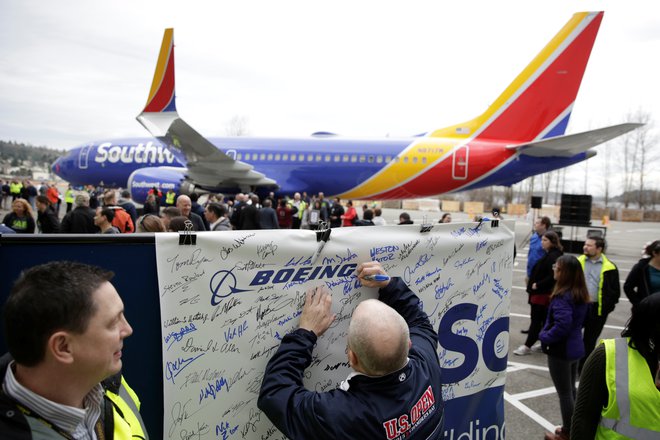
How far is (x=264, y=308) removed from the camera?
2.02m

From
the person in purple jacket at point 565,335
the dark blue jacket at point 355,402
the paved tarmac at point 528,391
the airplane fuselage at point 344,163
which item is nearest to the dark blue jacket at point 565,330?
the person in purple jacket at point 565,335

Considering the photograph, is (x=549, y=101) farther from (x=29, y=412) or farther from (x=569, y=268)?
(x=29, y=412)

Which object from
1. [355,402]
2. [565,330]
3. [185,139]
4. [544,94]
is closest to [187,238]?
[355,402]

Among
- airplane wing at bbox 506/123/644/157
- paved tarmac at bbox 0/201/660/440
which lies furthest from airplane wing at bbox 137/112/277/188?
paved tarmac at bbox 0/201/660/440

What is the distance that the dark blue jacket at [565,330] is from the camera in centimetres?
357

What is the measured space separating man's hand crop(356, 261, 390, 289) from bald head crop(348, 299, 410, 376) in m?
0.43

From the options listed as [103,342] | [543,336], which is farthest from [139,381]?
[543,336]

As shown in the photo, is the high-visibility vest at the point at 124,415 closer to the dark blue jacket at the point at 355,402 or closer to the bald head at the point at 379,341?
the dark blue jacket at the point at 355,402

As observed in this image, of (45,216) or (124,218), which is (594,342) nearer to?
(124,218)

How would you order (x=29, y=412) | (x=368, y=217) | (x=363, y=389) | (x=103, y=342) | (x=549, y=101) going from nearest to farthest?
(x=29, y=412)
(x=103, y=342)
(x=363, y=389)
(x=368, y=217)
(x=549, y=101)

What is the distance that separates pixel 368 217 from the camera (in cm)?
1016

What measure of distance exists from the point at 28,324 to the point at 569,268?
4.02 metres

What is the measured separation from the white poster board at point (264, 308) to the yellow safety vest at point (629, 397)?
0.84 meters

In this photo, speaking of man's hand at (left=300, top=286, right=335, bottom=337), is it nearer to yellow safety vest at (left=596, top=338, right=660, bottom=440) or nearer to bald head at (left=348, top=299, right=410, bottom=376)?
bald head at (left=348, top=299, right=410, bottom=376)
